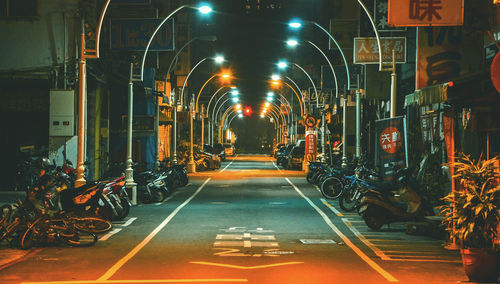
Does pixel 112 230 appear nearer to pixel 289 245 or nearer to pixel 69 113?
pixel 289 245

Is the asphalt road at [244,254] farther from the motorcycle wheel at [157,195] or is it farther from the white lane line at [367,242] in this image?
the motorcycle wheel at [157,195]

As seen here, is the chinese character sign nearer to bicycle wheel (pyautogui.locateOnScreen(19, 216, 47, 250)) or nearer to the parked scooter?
the parked scooter

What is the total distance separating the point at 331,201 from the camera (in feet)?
85.5

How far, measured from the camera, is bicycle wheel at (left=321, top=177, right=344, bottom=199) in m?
27.0

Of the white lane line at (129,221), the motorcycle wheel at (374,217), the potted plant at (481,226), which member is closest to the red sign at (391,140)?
the motorcycle wheel at (374,217)

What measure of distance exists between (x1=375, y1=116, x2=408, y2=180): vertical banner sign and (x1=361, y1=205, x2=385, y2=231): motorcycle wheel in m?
1.82

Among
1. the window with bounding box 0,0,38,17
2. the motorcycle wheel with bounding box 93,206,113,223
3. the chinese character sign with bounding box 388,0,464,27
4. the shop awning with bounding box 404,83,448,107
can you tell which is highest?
the window with bounding box 0,0,38,17

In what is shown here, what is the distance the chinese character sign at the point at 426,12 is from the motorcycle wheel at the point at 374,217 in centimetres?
446

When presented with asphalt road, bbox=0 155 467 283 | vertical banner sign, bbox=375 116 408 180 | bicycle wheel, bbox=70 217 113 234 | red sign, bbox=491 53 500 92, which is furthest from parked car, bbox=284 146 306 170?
red sign, bbox=491 53 500 92

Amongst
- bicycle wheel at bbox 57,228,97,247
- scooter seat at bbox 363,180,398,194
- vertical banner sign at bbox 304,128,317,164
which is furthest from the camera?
vertical banner sign at bbox 304,128,317,164

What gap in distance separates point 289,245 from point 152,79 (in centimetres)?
3164

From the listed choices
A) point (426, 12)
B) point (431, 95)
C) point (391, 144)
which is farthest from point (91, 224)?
point (426, 12)

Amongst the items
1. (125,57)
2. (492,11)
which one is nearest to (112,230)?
(492,11)

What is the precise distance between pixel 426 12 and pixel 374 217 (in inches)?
195
